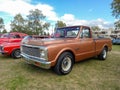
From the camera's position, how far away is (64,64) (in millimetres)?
4965

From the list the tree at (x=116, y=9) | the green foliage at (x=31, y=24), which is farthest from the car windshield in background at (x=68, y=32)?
Answer: the green foliage at (x=31, y=24)

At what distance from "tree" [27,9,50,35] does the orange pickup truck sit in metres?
49.8

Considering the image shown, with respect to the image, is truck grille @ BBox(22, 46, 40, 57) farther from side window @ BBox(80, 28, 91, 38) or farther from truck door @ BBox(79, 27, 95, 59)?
side window @ BBox(80, 28, 91, 38)

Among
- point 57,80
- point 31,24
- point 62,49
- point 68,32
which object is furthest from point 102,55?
point 31,24

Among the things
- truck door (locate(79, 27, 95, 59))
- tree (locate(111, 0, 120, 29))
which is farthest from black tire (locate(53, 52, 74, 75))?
tree (locate(111, 0, 120, 29))

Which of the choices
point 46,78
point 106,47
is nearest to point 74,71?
point 46,78

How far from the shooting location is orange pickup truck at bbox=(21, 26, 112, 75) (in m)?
4.36

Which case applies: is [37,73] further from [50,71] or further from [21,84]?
[21,84]

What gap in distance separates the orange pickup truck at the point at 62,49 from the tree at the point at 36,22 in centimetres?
4975

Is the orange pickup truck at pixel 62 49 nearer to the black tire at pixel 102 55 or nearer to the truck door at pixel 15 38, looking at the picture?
the black tire at pixel 102 55

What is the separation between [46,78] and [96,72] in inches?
81.0

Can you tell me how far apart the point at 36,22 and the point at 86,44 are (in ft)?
172

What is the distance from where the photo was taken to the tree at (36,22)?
55.1 m

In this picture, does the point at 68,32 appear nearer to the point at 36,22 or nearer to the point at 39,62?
the point at 39,62
